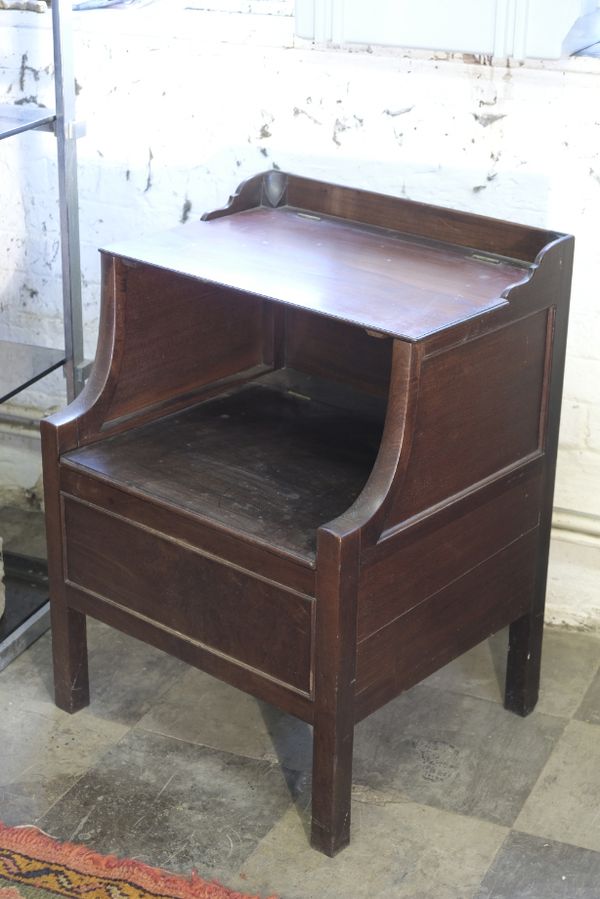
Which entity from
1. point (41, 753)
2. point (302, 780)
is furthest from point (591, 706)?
point (41, 753)

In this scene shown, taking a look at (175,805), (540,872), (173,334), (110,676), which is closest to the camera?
(540,872)

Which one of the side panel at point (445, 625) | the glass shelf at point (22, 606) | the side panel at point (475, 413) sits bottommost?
the glass shelf at point (22, 606)

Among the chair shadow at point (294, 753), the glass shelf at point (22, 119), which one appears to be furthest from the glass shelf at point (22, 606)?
the glass shelf at point (22, 119)

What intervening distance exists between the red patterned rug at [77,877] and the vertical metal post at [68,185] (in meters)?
0.98

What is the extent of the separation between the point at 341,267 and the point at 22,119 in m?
0.76

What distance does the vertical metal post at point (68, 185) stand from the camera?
2510mm

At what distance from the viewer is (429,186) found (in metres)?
2.69

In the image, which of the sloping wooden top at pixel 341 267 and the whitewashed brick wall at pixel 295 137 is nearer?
the sloping wooden top at pixel 341 267

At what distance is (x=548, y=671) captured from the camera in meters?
2.73

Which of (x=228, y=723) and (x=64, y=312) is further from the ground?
(x=64, y=312)

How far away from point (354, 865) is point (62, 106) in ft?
4.95

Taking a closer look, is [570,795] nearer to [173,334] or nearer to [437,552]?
[437,552]

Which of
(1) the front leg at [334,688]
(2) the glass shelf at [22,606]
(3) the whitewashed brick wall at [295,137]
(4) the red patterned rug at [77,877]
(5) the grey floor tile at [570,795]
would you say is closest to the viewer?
(1) the front leg at [334,688]

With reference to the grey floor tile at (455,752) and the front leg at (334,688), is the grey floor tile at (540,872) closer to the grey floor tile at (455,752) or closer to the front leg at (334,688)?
the grey floor tile at (455,752)
